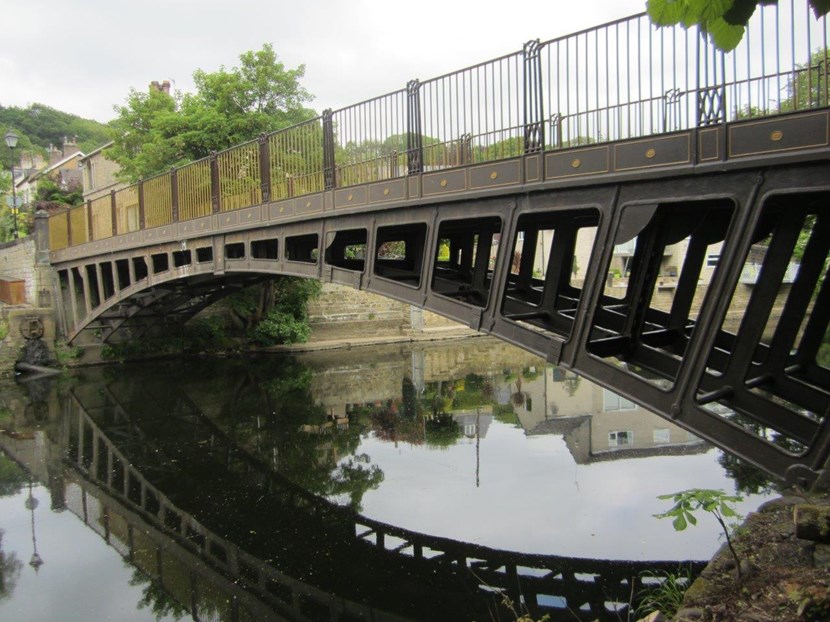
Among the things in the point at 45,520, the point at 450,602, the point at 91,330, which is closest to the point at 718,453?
the point at 450,602

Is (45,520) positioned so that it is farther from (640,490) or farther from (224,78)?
(224,78)

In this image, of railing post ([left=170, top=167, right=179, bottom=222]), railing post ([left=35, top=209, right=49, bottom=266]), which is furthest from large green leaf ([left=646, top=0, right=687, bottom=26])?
railing post ([left=35, top=209, right=49, bottom=266])

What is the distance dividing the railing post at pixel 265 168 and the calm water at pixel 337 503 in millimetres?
4976

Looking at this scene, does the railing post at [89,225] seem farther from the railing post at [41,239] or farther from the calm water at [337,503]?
the calm water at [337,503]

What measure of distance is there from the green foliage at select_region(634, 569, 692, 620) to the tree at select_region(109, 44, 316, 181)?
20.9 m

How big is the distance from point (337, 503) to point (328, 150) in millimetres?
5484

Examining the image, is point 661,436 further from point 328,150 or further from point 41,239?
point 41,239

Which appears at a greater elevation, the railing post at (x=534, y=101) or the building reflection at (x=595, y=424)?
the railing post at (x=534, y=101)

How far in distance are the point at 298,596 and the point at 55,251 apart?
20040mm

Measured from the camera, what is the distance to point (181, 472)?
492 inches

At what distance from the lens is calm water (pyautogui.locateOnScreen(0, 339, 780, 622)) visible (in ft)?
25.1

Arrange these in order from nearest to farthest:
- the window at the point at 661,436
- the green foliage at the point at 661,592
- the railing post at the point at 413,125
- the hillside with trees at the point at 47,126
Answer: the green foliage at the point at 661,592 < the railing post at the point at 413,125 < the window at the point at 661,436 < the hillside with trees at the point at 47,126

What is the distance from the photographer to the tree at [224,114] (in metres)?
24.5

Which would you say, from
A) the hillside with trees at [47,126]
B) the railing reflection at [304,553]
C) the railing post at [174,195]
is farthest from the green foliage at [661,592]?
the hillside with trees at [47,126]
